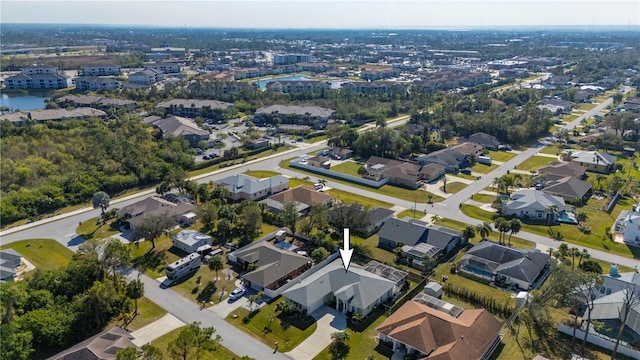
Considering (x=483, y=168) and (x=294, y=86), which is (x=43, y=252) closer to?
(x=483, y=168)

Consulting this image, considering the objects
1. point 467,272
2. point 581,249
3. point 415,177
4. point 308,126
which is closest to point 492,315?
point 467,272

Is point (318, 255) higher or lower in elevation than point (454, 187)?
higher

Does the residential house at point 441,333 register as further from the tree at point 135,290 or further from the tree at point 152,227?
the tree at point 152,227

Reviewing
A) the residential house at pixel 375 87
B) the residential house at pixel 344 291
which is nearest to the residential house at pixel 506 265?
the residential house at pixel 344 291

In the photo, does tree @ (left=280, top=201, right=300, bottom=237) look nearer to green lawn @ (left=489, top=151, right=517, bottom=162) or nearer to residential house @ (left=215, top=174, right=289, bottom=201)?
residential house @ (left=215, top=174, right=289, bottom=201)

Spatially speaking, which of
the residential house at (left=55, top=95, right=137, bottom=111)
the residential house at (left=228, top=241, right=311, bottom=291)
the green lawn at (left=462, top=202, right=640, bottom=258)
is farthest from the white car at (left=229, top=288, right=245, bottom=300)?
the residential house at (left=55, top=95, right=137, bottom=111)

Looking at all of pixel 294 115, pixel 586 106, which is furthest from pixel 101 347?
pixel 586 106

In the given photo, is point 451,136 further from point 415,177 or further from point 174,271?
point 174,271
